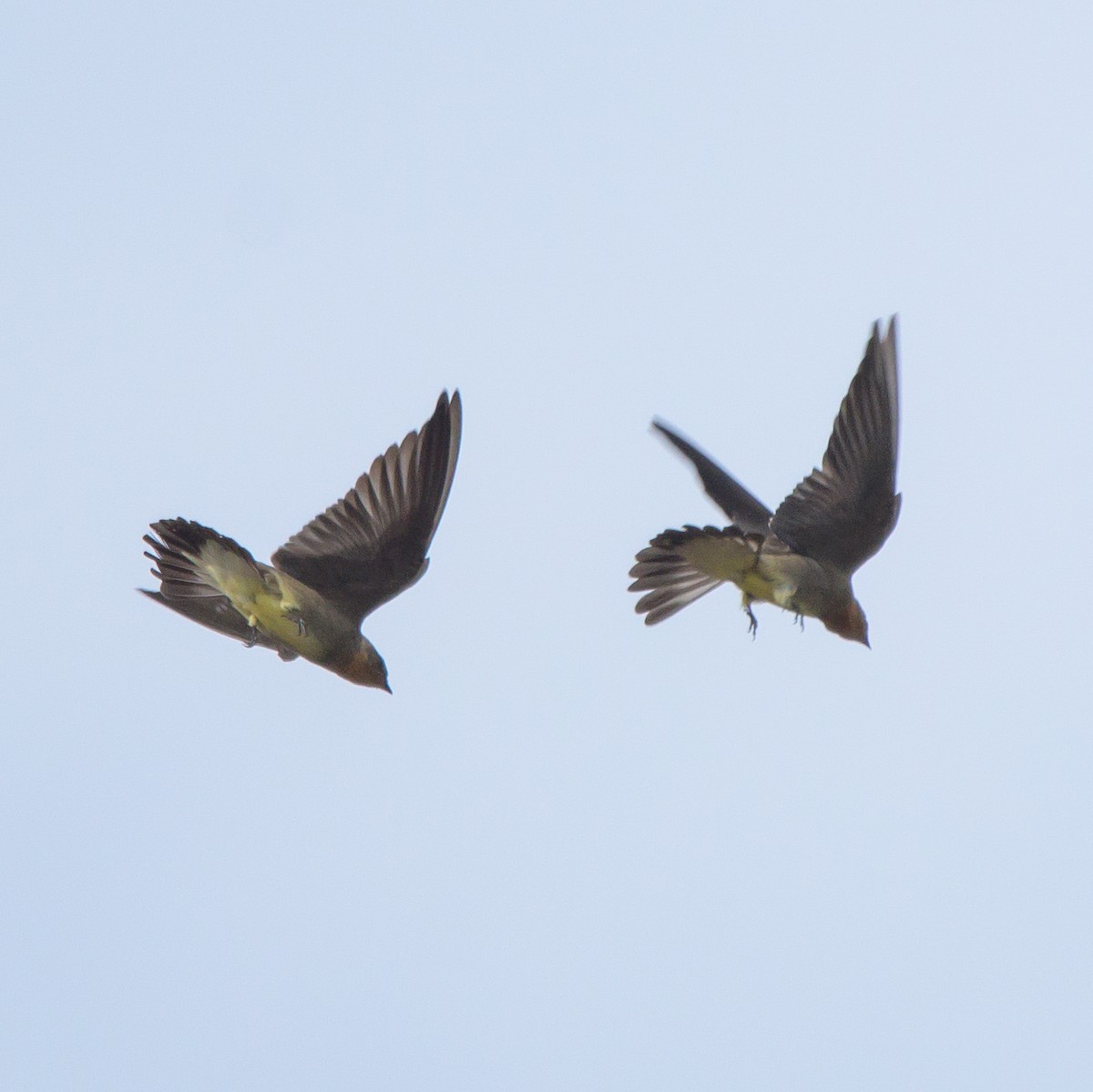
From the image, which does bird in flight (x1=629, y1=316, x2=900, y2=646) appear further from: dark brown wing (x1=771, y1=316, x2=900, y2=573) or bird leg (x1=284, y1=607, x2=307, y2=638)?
bird leg (x1=284, y1=607, x2=307, y2=638)

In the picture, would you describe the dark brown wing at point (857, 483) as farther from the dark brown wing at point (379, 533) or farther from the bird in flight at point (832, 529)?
the dark brown wing at point (379, 533)

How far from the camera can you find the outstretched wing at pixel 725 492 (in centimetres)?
1367

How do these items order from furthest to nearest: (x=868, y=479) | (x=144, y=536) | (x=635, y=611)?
(x=635, y=611) → (x=868, y=479) → (x=144, y=536)

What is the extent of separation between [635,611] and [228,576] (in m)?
3.43

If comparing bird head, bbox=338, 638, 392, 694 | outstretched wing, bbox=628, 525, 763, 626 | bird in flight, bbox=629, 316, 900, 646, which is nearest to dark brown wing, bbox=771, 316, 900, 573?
bird in flight, bbox=629, 316, 900, 646

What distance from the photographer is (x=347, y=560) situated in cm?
1241

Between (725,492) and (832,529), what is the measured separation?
1068 mm

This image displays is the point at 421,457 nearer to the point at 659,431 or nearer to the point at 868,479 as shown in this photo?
the point at 659,431

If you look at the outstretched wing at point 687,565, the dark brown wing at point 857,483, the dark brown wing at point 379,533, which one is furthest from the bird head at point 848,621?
the dark brown wing at point 379,533

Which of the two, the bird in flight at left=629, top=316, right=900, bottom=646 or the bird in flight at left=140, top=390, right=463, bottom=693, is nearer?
the bird in flight at left=140, top=390, right=463, bottom=693

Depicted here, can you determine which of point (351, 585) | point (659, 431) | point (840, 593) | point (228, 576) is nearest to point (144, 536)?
point (228, 576)

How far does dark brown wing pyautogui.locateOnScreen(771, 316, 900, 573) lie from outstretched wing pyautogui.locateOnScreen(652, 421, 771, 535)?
573 millimetres

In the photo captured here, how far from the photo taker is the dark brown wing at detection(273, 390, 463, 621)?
12180mm

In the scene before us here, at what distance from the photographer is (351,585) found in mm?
12430
